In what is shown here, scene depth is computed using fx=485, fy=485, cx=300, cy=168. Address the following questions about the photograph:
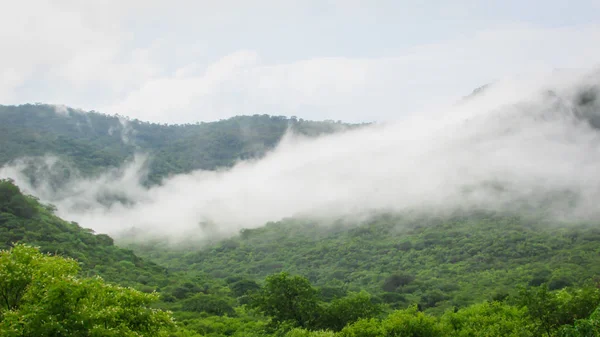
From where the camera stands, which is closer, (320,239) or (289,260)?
(289,260)

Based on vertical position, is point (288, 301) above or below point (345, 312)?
above

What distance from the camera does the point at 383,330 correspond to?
132 feet

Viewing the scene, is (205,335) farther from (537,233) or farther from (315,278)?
(537,233)

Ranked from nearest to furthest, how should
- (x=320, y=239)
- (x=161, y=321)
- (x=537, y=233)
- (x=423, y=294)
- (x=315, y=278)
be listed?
1. (x=161, y=321)
2. (x=423, y=294)
3. (x=315, y=278)
4. (x=537, y=233)
5. (x=320, y=239)

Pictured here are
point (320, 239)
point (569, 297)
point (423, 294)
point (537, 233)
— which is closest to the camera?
point (569, 297)

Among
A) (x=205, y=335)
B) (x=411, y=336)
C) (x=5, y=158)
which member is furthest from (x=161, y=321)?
(x=5, y=158)

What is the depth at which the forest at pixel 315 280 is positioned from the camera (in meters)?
28.1

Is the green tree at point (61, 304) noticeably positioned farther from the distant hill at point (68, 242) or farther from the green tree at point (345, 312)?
the distant hill at point (68, 242)

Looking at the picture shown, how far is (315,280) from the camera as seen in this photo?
138375mm

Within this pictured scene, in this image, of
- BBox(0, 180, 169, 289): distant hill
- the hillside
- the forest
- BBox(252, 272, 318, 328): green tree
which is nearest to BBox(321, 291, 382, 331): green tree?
the forest

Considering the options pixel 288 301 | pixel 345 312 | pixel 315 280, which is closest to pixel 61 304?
pixel 288 301

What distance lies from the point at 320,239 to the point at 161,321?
6387 inches

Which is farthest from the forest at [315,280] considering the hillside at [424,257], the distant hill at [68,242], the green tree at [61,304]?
the hillside at [424,257]

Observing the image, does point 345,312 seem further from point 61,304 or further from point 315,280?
point 315,280
